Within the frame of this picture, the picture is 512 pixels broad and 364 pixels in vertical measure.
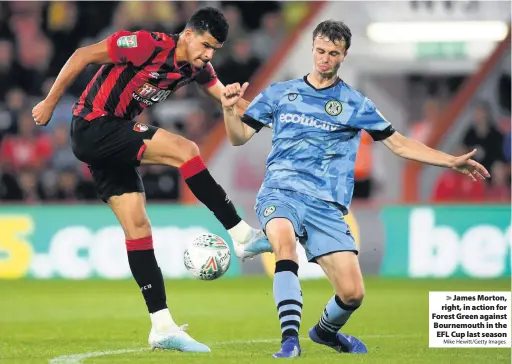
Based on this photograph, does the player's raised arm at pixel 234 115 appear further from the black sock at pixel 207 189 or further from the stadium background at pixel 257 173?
the stadium background at pixel 257 173

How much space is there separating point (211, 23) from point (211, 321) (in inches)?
139

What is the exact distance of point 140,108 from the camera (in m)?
7.84

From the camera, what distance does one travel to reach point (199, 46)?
295 inches

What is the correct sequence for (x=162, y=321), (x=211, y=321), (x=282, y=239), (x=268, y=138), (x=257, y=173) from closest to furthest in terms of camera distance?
(x=282, y=239) < (x=162, y=321) < (x=211, y=321) < (x=257, y=173) < (x=268, y=138)

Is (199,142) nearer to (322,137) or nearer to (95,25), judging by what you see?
(95,25)

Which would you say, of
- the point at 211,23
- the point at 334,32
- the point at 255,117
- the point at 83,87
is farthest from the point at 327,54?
the point at 83,87

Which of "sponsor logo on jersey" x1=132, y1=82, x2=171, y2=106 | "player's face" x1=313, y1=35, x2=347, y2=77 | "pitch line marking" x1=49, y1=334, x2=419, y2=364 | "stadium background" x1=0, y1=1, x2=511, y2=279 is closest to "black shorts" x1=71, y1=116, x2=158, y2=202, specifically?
"sponsor logo on jersey" x1=132, y1=82, x2=171, y2=106

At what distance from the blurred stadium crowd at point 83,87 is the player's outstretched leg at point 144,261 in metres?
8.15

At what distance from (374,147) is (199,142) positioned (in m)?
2.52

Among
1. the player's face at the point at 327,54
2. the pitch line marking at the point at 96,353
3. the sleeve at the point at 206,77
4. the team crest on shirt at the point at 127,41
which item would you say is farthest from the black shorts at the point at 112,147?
the player's face at the point at 327,54

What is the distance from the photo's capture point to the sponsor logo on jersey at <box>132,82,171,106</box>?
766 centimetres

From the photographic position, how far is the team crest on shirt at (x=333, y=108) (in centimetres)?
739

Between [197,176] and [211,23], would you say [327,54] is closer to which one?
[211,23]

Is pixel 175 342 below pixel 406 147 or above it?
below
